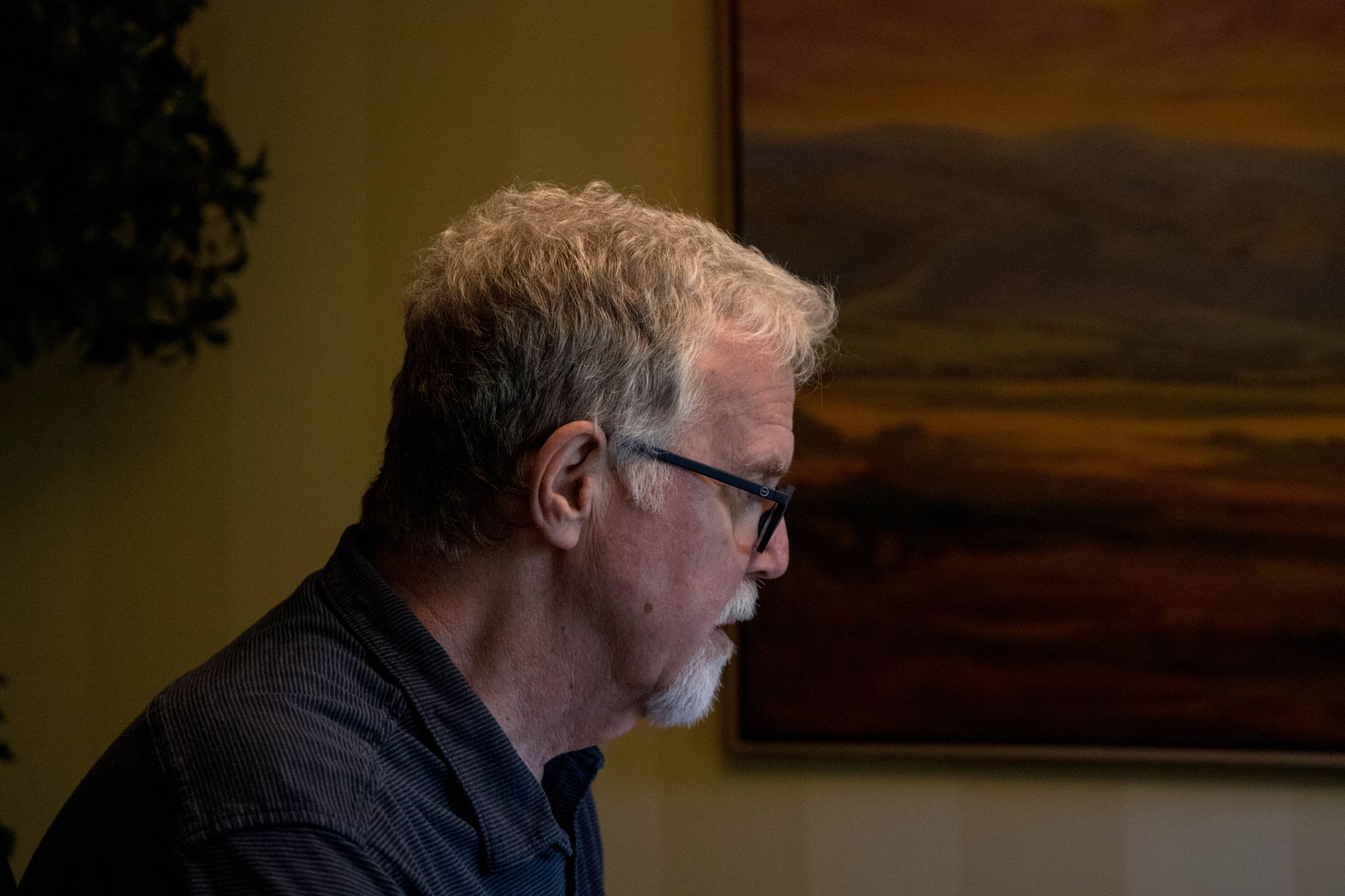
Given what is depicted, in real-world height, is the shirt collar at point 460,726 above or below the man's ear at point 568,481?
below

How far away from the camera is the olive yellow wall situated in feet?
6.65

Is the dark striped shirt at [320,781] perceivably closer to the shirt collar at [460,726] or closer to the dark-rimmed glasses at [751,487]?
the shirt collar at [460,726]

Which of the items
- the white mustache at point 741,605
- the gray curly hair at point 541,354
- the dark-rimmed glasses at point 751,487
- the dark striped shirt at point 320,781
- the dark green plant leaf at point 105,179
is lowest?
the dark striped shirt at point 320,781

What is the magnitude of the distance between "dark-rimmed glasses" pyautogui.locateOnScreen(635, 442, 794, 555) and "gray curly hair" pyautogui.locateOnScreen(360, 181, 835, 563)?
0.04 ft

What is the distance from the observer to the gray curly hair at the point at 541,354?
1.04 m

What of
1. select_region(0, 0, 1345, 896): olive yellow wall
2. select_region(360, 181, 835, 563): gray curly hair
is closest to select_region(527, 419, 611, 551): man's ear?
select_region(360, 181, 835, 563): gray curly hair

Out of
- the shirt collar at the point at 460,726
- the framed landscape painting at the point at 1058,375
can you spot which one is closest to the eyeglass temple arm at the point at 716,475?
the shirt collar at the point at 460,726

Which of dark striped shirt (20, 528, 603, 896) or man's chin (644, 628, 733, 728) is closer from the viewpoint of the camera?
dark striped shirt (20, 528, 603, 896)

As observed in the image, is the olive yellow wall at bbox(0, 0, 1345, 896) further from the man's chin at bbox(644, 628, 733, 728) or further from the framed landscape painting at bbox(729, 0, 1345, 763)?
the man's chin at bbox(644, 628, 733, 728)

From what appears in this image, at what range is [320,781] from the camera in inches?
32.8

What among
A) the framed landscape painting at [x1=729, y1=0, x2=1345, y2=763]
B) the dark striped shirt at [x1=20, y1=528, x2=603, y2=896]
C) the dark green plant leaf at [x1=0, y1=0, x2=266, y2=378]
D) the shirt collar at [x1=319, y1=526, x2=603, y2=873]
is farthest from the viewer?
the framed landscape painting at [x1=729, y1=0, x2=1345, y2=763]

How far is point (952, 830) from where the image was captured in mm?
1942

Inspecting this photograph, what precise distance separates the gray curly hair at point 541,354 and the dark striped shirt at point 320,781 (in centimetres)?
10

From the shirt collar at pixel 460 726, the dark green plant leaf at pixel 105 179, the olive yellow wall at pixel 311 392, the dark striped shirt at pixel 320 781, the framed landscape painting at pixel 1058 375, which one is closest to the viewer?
the dark striped shirt at pixel 320 781
